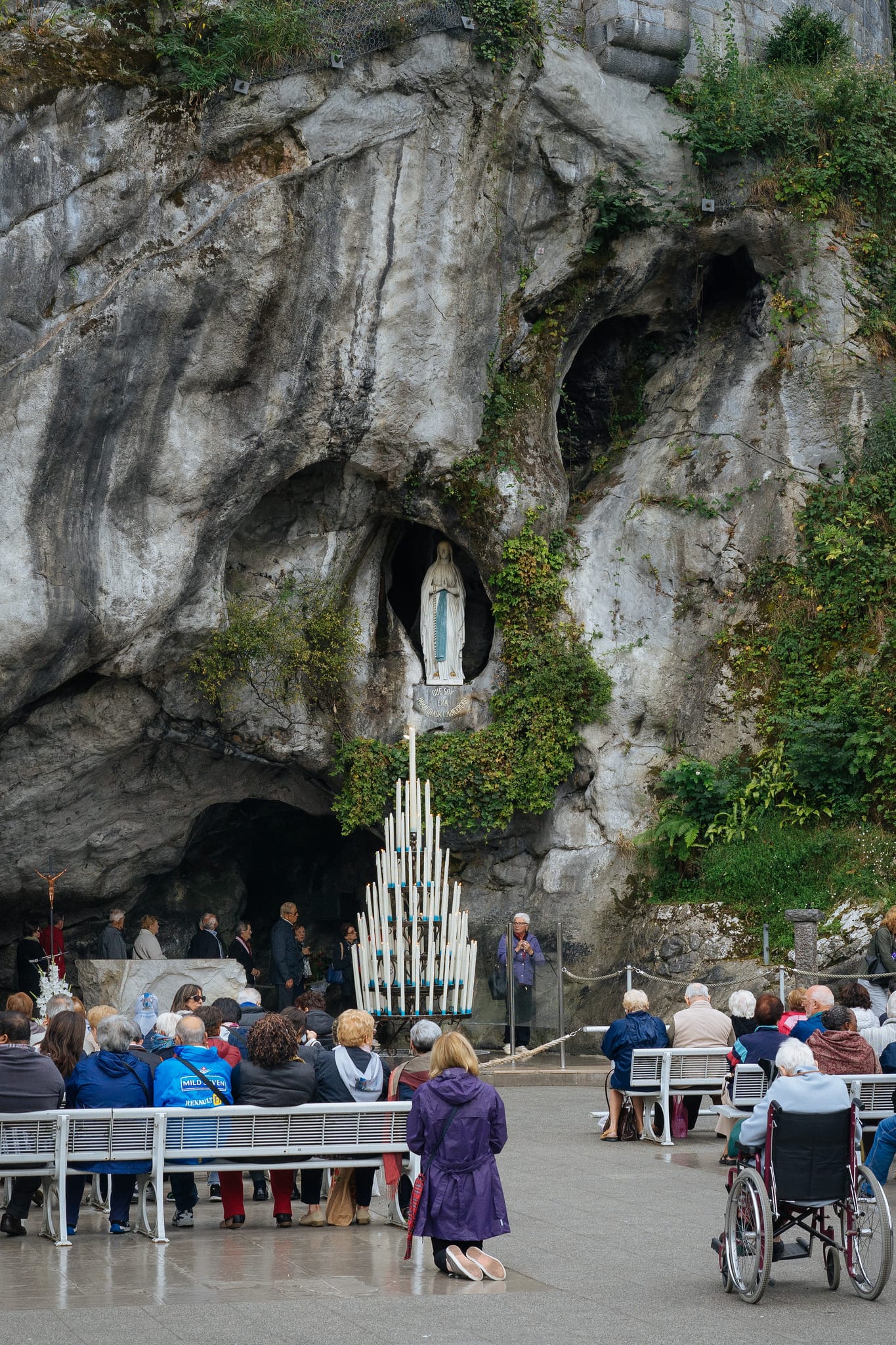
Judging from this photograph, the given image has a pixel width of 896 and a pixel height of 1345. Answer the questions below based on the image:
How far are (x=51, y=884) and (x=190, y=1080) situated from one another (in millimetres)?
9926

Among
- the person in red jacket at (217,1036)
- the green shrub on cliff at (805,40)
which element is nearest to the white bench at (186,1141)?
the person in red jacket at (217,1036)

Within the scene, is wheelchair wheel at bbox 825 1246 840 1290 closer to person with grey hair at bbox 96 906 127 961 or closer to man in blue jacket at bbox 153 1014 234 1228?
man in blue jacket at bbox 153 1014 234 1228

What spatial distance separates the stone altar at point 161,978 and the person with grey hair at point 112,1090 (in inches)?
322

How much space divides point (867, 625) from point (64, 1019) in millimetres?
11072

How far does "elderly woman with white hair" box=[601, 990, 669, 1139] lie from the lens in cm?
1042

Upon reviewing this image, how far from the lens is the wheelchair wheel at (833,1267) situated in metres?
6.18

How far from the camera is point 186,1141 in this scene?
7551mm

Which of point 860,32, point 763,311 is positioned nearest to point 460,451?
point 763,311

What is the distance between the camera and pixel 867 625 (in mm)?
16625

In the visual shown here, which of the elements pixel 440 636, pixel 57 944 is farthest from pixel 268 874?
pixel 440 636

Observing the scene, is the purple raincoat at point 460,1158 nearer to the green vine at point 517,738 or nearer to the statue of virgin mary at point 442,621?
the green vine at point 517,738

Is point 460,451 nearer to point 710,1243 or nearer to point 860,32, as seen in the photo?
point 860,32

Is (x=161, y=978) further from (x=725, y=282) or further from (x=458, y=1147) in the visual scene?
Result: (x=725, y=282)

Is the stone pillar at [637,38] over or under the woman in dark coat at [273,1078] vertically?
over
